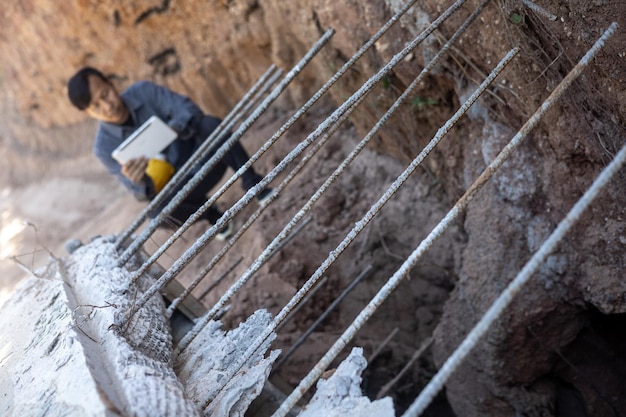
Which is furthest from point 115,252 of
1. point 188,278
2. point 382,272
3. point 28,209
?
point 28,209

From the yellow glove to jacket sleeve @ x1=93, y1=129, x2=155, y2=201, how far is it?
0.03 m

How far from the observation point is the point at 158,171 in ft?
9.71

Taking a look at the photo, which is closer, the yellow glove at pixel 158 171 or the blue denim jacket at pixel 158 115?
the yellow glove at pixel 158 171

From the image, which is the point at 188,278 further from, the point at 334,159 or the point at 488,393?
the point at 488,393

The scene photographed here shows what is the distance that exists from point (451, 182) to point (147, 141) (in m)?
1.36

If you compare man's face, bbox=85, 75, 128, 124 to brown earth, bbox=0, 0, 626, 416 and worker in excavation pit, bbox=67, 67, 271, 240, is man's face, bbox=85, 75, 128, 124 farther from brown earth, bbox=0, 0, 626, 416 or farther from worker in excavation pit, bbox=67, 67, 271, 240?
brown earth, bbox=0, 0, 626, 416

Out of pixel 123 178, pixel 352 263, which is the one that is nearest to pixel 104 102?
pixel 123 178

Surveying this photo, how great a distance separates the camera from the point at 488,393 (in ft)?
8.08

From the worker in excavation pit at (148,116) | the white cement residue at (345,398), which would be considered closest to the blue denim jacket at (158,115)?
the worker in excavation pit at (148,116)

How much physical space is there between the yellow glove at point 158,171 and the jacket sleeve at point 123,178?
0.10ft

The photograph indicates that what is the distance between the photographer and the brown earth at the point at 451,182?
1955 millimetres

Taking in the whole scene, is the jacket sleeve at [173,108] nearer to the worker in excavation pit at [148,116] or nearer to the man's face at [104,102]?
the worker in excavation pit at [148,116]

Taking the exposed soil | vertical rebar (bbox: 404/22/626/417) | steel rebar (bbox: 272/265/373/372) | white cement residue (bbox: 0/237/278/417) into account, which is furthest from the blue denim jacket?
vertical rebar (bbox: 404/22/626/417)

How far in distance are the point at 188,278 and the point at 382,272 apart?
0.99 m
